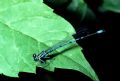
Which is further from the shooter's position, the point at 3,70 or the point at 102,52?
the point at 102,52

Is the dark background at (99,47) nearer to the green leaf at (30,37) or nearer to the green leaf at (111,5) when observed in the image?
the green leaf at (111,5)

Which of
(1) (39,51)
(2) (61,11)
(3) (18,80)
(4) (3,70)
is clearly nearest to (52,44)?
(1) (39,51)

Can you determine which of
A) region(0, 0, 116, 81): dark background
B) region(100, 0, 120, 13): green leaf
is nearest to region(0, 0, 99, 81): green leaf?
region(0, 0, 116, 81): dark background

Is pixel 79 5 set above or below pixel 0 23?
below

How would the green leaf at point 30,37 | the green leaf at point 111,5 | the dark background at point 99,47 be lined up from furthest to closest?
the green leaf at point 111,5, the dark background at point 99,47, the green leaf at point 30,37

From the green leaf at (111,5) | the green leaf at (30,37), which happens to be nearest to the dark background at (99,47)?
the green leaf at (111,5)

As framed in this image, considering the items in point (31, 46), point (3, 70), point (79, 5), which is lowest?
point (79, 5)

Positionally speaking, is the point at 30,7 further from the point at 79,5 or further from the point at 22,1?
the point at 79,5
